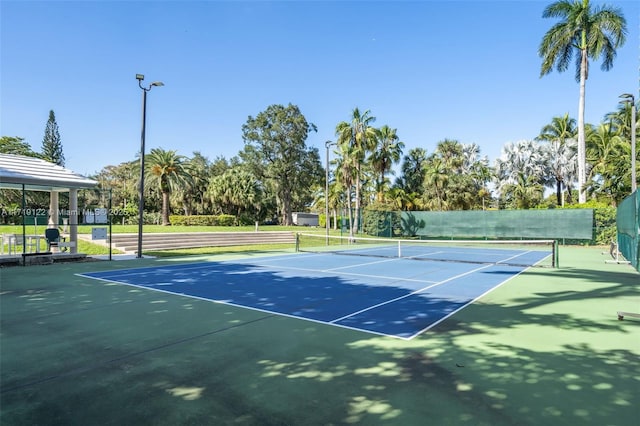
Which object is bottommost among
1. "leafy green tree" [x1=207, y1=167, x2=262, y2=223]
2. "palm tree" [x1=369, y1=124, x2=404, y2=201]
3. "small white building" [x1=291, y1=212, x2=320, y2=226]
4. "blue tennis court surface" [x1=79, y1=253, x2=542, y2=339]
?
"blue tennis court surface" [x1=79, y1=253, x2=542, y2=339]

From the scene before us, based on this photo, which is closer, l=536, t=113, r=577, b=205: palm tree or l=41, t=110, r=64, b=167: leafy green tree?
l=536, t=113, r=577, b=205: palm tree

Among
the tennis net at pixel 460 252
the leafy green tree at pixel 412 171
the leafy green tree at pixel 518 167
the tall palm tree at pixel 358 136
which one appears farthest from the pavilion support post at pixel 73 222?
the leafy green tree at pixel 518 167

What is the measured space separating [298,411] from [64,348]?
137 inches

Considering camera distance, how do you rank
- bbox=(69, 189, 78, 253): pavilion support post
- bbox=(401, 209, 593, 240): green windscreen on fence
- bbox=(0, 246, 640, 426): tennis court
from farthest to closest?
1. bbox=(401, 209, 593, 240): green windscreen on fence
2. bbox=(69, 189, 78, 253): pavilion support post
3. bbox=(0, 246, 640, 426): tennis court

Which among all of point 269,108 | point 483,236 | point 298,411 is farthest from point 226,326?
point 269,108

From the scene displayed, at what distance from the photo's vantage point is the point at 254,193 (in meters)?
46.3

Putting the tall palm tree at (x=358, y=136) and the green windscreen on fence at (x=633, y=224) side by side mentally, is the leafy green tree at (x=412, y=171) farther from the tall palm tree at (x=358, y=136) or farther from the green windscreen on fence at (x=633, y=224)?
the green windscreen on fence at (x=633, y=224)

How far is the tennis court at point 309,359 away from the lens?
10.7ft

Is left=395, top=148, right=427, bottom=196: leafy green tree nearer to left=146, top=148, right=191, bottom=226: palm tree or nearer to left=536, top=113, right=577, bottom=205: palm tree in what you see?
left=536, top=113, right=577, bottom=205: palm tree

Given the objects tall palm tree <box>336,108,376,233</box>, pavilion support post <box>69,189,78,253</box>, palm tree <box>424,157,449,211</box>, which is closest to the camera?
pavilion support post <box>69,189,78,253</box>

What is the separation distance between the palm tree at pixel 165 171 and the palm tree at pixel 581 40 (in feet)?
110

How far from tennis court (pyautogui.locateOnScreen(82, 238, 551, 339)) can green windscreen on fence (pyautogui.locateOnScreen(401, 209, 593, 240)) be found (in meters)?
15.3

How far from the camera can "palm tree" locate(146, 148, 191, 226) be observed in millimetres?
36344

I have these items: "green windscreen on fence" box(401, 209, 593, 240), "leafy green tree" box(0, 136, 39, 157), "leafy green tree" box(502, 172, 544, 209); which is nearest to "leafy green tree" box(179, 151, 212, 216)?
"leafy green tree" box(0, 136, 39, 157)
